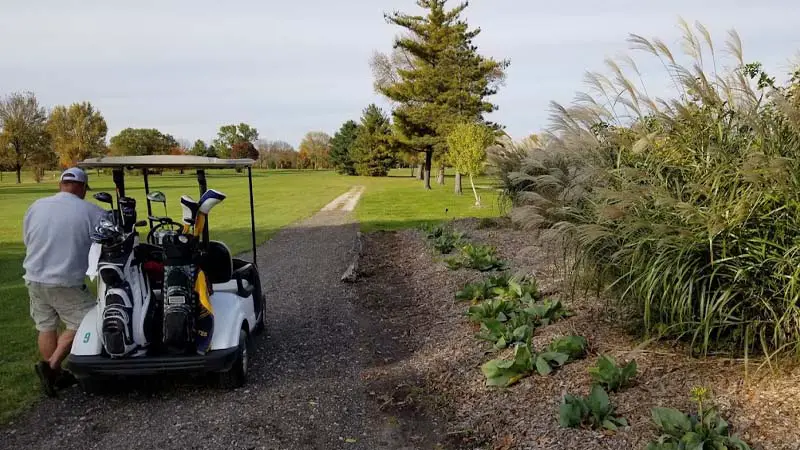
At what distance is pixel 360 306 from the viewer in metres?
7.33

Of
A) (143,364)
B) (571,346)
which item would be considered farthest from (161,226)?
(571,346)

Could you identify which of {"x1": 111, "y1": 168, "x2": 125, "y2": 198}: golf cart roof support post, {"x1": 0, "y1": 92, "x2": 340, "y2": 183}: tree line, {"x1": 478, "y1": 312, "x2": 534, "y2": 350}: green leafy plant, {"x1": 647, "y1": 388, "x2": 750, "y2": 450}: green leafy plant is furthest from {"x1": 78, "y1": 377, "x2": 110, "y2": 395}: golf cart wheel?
{"x1": 0, "y1": 92, "x2": 340, "y2": 183}: tree line

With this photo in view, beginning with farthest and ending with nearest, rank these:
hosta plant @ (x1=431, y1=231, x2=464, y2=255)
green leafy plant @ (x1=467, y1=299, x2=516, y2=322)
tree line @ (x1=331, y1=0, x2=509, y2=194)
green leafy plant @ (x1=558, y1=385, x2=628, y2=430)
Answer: tree line @ (x1=331, y1=0, x2=509, y2=194)
hosta plant @ (x1=431, y1=231, x2=464, y2=255)
green leafy plant @ (x1=467, y1=299, x2=516, y2=322)
green leafy plant @ (x1=558, y1=385, x2=628, y2=430)

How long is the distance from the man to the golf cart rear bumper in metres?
0.42

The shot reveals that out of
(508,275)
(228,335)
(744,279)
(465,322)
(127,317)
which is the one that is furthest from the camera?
(508,275)

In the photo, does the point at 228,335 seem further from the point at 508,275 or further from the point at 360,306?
the point at 508,275

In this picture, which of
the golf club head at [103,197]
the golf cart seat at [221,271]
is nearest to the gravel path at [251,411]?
the golf cart seat at [221,271]

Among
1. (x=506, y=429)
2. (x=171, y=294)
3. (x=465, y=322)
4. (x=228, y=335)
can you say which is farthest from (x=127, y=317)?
(x=465, y=322)

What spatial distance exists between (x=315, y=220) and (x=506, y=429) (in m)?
15.0

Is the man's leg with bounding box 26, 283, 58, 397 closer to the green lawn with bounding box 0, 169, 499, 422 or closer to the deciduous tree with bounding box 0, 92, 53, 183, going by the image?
the green lawn with bounding box 0, 169, 499, 422

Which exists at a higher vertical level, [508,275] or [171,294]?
[171,294]

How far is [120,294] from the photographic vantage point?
407cm

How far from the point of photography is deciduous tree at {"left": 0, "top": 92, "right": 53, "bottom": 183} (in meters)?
49.3

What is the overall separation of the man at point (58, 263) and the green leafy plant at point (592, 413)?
11.8 ft
